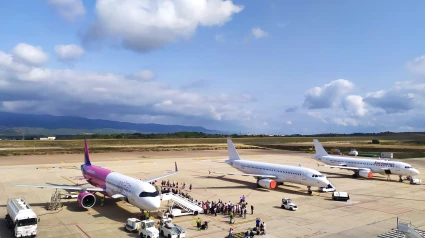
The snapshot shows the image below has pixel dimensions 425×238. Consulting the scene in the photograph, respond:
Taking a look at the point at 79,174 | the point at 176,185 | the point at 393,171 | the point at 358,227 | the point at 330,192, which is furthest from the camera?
the point at 79,174

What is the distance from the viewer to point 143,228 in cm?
2802

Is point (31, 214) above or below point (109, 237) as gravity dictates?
above

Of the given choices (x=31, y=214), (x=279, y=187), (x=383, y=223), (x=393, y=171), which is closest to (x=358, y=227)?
(x=383, y=223)

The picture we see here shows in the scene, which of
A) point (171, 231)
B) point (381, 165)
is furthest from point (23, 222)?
point (381, 165)

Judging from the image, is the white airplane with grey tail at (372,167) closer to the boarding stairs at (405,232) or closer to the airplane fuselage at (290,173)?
the airplane fuselage at (290,173)

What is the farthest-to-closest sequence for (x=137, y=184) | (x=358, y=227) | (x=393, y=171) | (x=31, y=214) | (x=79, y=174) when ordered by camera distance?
(x=79, y=174) → (x=393, y=171) → (x=137, y=184) → (x=358, y=227) → (x=31, y=214)

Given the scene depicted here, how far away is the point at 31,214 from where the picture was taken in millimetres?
27844

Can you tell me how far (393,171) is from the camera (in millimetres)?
61031

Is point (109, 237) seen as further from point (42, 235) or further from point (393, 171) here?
point (393, 171)

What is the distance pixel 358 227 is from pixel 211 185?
27.5 meters

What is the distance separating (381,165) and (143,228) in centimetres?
5224

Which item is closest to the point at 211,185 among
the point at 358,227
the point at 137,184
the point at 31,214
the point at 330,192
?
the point at 330,192

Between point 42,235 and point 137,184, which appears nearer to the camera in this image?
point 42,235

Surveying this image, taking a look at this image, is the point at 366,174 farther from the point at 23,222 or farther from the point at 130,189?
the point at 23,222
